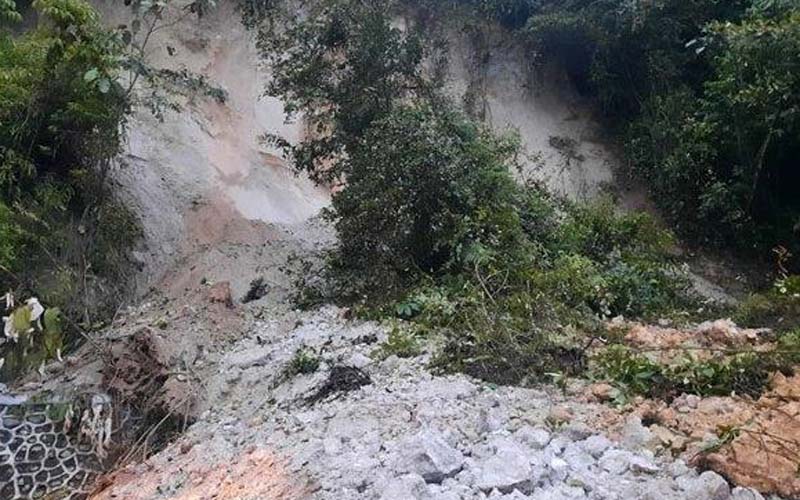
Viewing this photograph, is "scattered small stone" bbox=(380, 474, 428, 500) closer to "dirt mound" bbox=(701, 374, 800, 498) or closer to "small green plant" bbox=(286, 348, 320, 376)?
"dirt mound" bbox=(701, 374, 800, 498)

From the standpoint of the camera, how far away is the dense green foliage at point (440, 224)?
555 centimetres

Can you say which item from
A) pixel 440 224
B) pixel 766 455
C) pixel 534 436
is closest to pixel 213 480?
Result: pixel 534 436

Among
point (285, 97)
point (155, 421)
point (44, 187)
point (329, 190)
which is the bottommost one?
point (155, 421)

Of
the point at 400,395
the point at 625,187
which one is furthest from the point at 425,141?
the point at 625,187

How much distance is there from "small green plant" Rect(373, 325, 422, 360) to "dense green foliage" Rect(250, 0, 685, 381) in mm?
39

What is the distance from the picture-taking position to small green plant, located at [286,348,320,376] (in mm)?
5254

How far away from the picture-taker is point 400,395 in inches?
178

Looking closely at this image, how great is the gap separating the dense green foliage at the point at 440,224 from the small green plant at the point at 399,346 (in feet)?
0.13

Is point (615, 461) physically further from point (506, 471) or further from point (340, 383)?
point (340, 383)

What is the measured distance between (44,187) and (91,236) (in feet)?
2.14

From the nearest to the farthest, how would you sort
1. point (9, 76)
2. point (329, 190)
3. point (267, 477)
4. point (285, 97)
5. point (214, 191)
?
point (267, 477), point (9, 76), point (285, 97), point (214, 191), point (329, 190)

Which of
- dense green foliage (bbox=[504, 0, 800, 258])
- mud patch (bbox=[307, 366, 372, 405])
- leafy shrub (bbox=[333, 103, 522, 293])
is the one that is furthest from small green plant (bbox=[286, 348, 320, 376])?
dense green foliage (bbox=[504, 0, 800, 258])

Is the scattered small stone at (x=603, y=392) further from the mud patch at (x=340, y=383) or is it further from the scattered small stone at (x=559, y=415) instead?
the mud patch at (x=340, y=383)

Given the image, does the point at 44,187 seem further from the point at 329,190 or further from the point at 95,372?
the point at 329,190
